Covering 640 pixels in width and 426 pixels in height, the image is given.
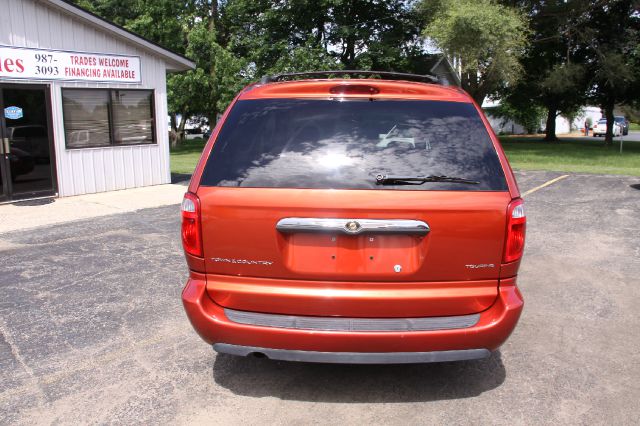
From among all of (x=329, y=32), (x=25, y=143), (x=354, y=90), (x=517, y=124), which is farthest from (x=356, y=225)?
(x=517, y=124)

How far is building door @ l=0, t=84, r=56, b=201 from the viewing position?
10875 mm

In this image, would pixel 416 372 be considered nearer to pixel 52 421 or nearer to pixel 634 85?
pixel 52 421

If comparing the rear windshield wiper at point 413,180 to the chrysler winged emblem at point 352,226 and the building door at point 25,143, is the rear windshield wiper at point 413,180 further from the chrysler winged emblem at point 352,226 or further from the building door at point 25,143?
the building door at point 25,143

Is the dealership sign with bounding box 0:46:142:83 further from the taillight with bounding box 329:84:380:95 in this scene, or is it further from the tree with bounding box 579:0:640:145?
the tree with bounding box 579:0:640:145

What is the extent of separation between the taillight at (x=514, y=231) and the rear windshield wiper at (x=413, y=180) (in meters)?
0.26

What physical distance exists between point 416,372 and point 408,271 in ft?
3.57

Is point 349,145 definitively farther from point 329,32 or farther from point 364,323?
point 329,32

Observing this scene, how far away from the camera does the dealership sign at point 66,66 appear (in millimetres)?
10766

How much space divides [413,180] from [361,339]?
0.90 m

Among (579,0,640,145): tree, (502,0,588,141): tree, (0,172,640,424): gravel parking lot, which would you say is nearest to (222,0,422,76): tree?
(502,0,588,141): tree

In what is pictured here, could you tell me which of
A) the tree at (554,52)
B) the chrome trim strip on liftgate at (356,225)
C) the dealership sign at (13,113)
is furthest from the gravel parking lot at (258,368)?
the tree at (554,52)

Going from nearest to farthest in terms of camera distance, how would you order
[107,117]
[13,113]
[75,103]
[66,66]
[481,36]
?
1. [13,113]
2. [66,66]
3. [75,103]
4. [107,117]
5. [481,36]

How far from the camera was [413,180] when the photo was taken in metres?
2.88

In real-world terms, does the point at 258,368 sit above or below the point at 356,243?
below
